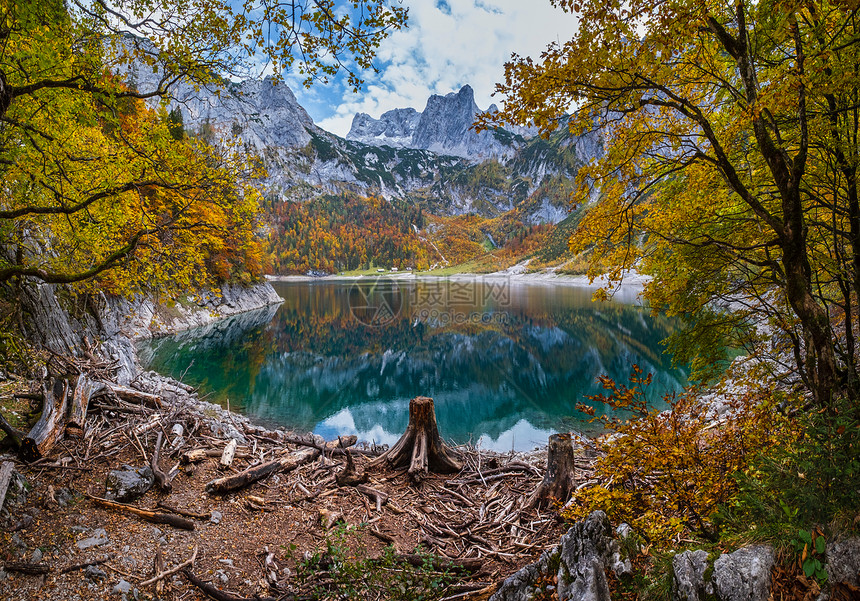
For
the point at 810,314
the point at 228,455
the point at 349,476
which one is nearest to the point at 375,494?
the point at 349,476

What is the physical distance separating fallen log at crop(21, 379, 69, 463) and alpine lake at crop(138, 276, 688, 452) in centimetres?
962

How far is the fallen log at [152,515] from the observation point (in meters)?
4.82

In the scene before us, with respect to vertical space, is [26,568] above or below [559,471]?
below

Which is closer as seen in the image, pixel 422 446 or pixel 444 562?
pixel 444 562

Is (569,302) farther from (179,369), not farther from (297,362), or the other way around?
(179,369)

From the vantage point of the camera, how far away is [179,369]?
2322 cm

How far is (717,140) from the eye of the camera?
16.0 ft

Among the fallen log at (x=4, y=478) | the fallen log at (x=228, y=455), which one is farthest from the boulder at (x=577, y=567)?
the fallen log at (x=4, y=478)

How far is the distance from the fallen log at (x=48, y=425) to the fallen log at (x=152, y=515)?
100cm

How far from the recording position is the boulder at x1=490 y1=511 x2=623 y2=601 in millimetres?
3219

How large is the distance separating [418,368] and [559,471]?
23.3 meters

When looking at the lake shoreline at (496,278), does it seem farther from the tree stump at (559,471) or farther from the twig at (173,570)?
the twig at (173,570)

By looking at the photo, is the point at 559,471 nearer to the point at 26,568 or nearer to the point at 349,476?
the point at 349,476

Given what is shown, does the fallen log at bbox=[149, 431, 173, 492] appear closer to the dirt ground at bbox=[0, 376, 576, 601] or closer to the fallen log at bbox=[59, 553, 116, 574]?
the dirt ground at bbox=[0, 376, 576, 601]
